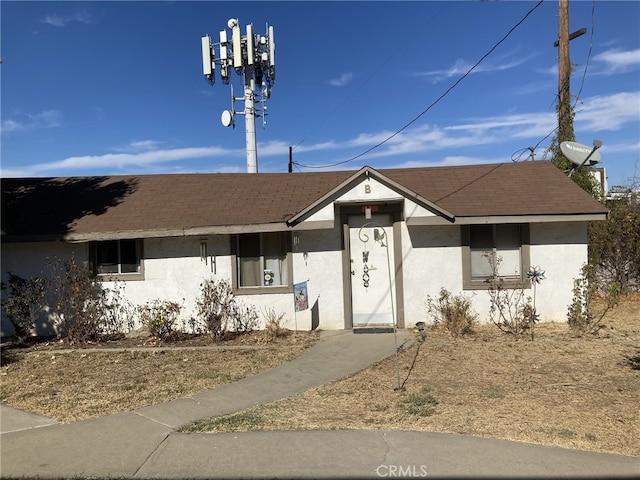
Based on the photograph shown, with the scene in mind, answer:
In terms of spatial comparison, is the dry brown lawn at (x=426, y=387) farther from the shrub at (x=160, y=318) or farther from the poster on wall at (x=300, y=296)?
the shrub at (x=160, y=318)

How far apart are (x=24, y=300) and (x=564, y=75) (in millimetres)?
14690

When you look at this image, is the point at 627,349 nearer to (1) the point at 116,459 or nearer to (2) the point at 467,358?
(2) the point at 467,358

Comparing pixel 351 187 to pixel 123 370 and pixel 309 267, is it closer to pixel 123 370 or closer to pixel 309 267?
pixel 309 267

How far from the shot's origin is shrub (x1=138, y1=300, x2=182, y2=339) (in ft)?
30.5

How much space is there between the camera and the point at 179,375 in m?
7.01

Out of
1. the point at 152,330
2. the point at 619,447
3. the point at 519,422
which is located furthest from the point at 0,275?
the point at 619,447

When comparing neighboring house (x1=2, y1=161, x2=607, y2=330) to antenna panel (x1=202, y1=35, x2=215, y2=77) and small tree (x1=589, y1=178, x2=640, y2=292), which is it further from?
antenna panel (x1=202, y1=35, x2=215, y2=77)

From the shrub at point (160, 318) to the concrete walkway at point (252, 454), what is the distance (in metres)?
3.85

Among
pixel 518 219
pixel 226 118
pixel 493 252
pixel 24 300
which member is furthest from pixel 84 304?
pixel 226 118

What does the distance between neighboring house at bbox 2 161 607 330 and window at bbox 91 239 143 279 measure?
21 mm

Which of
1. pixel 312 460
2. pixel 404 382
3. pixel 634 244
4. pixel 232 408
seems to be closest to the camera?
pixel 312 460

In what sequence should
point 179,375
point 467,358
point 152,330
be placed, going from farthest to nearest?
point 152,330 → point 467,358 → point 179,375

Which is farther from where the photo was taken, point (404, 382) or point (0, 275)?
point (0, 275)

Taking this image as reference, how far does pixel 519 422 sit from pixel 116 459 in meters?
3.85
